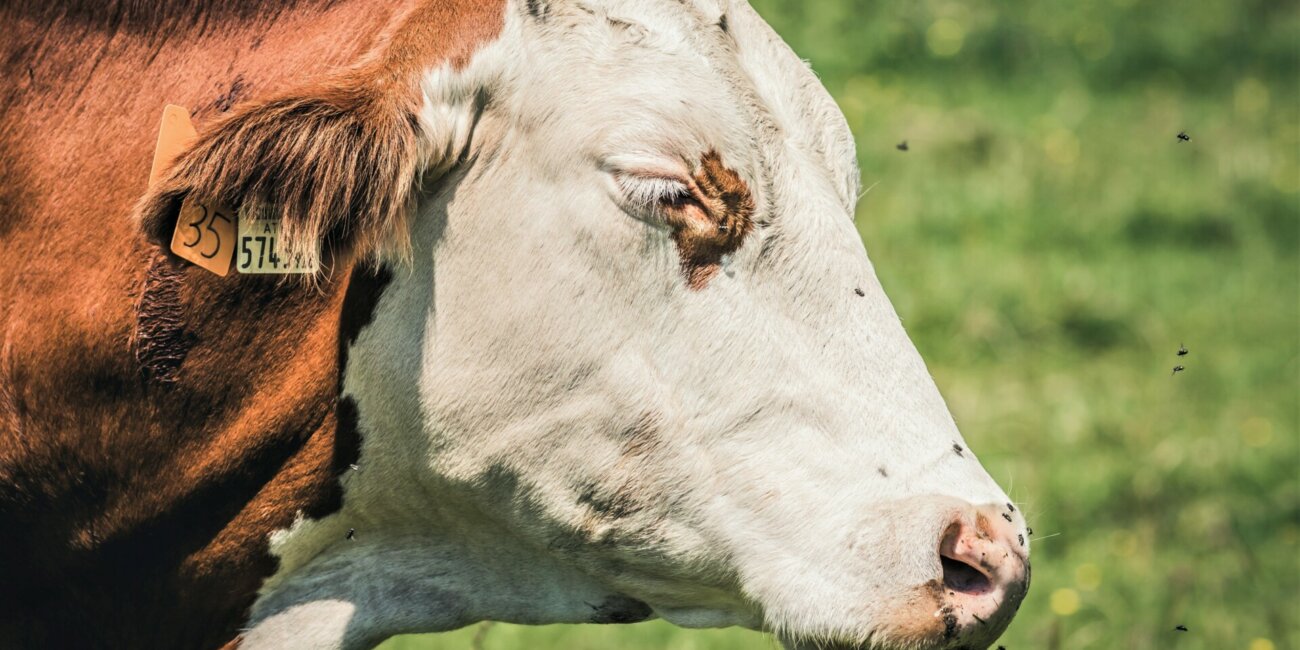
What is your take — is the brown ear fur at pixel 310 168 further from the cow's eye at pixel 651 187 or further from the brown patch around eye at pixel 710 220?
the brown patch around eye at pixel 710 220

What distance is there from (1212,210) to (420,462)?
7104 millimetres

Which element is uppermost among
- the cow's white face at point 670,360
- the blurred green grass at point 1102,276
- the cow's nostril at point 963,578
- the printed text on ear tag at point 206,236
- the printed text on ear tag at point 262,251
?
the printed text on ear tag at point 206,236

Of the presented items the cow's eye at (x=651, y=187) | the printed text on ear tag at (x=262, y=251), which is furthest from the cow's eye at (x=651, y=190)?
the printed text on ear tag at (x=262, y=251)

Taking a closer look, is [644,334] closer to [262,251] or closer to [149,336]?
[262,251]

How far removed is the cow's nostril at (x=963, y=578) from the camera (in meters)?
2.90

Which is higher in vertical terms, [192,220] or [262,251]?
[192,220]

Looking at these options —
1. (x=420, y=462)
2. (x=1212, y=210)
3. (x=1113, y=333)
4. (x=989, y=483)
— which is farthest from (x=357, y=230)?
(x=1212, y=210)

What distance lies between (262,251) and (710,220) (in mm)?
905

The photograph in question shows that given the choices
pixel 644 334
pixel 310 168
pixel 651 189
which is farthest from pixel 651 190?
pixel 310 168

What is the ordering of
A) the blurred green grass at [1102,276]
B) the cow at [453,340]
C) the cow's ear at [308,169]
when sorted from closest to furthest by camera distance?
the cow's ear at [308,169], the cow at [453,340], the blurred green grass at [1102,276]

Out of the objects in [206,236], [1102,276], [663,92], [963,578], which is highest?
[206,236]

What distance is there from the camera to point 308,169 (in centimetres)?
290

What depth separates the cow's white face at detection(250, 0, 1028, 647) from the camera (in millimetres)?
2965

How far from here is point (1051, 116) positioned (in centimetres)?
984
